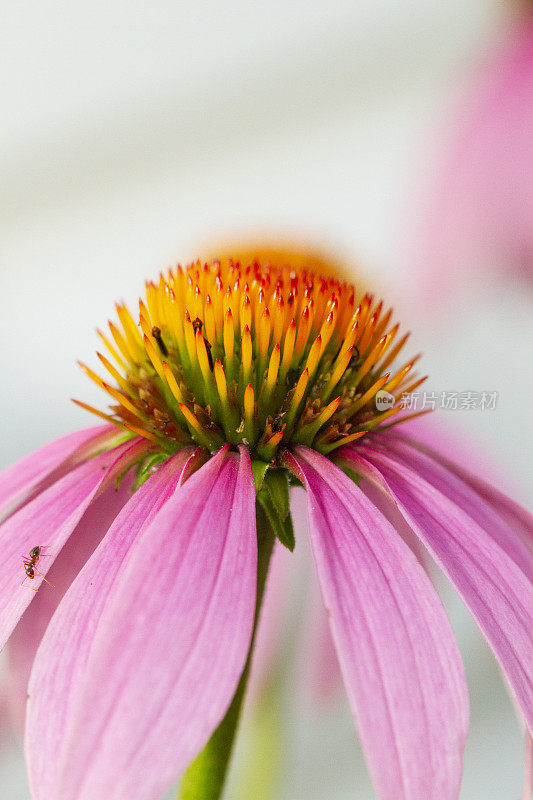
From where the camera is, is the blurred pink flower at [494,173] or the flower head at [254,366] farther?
the blurred pink flower at [494,173]

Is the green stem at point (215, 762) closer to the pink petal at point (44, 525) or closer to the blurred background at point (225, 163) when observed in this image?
the pink petal at point (44, 525)

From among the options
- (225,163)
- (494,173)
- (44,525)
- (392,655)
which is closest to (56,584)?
(44,525)

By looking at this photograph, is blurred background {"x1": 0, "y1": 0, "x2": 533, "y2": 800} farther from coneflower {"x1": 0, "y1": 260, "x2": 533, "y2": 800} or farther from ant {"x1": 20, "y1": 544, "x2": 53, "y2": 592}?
ant {"x1": 20, "y1": 544, "x2": 53, "y2": 592}

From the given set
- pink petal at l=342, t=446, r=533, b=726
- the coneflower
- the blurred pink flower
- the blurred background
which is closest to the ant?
the coneflower

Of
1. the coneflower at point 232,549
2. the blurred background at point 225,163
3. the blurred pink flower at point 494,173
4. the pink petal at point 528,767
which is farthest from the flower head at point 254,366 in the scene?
the blurred background at point 225,163

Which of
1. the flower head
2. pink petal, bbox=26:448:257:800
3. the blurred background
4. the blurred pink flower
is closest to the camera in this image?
pink petal, bbox=26:448:257:800
